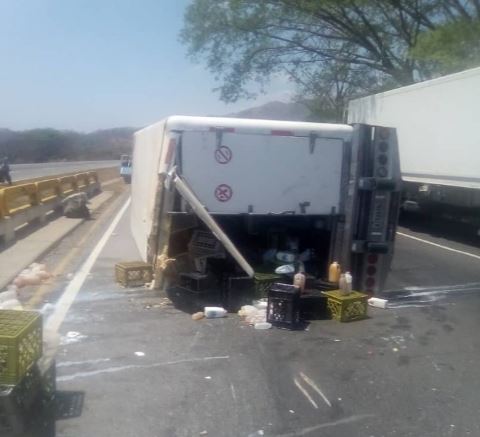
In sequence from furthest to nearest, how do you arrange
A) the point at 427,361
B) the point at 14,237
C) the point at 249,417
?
the point at 14,237 < the point at 427,361 < the point at 249,417

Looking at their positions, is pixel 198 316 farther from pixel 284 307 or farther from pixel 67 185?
pixel 67 185

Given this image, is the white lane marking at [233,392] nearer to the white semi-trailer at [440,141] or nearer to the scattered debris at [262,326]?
the scattered debris at [262,326]

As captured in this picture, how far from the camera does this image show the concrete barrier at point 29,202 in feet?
40.0

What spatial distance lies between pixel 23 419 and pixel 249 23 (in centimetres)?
2752

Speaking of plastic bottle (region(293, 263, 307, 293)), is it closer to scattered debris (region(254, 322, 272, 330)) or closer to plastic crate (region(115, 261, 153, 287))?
scattered debris (region(254, 322, 272, 330))

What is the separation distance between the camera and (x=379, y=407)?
4703 mm

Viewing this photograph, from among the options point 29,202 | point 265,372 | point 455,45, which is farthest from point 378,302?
point 455,45

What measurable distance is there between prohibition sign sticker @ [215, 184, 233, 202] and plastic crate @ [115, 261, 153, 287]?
156 centimetres

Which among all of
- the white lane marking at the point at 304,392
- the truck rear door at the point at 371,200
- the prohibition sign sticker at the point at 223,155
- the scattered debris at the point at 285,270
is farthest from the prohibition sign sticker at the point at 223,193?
the white lane marking at the point at 304,392

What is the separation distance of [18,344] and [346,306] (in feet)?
13.2

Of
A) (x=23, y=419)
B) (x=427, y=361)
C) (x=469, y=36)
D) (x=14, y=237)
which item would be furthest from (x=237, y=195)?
(x=469, y=36)

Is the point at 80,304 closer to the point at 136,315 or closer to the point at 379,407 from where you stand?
the point at 136,315

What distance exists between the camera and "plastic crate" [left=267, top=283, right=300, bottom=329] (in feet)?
22.2

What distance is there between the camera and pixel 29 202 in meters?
15.1
